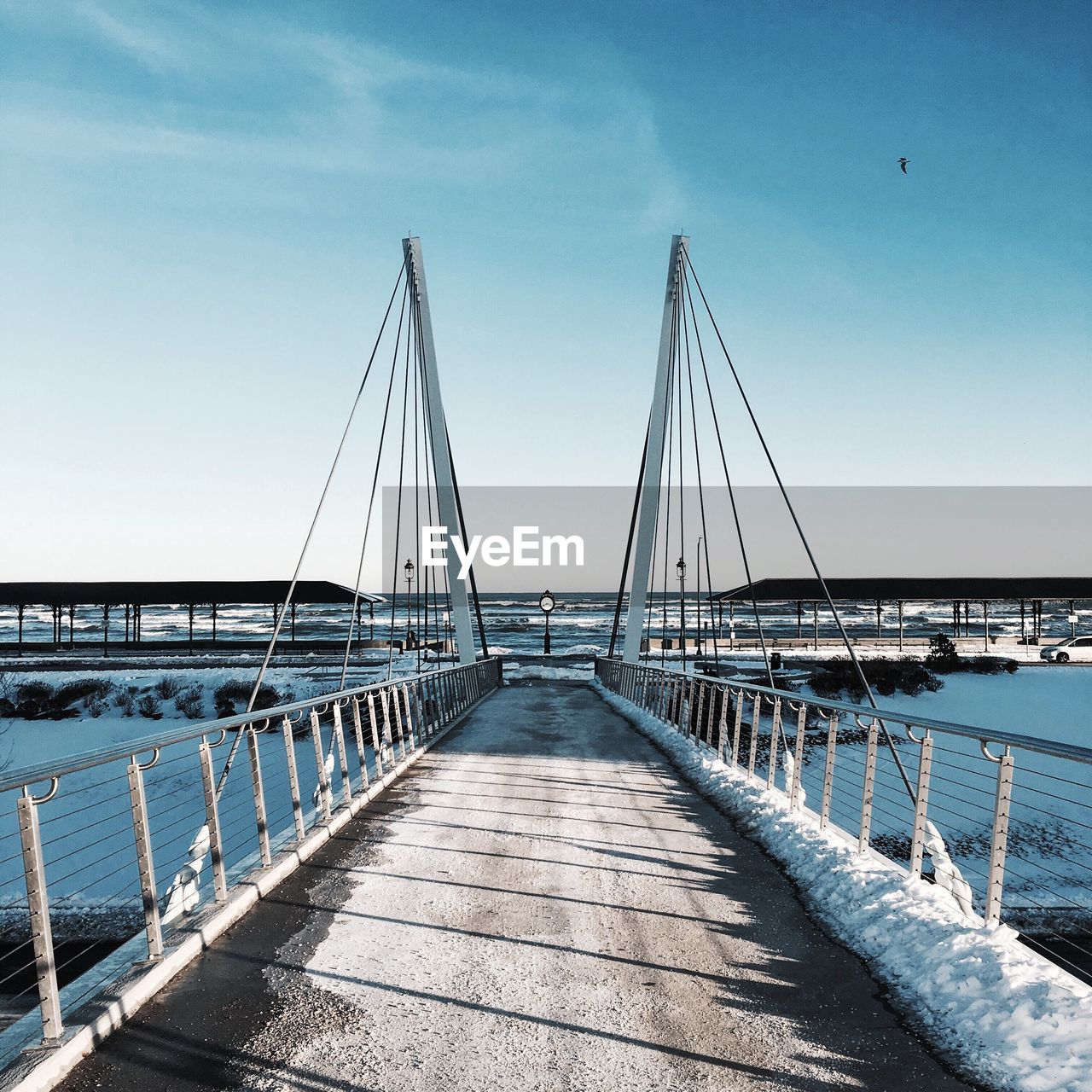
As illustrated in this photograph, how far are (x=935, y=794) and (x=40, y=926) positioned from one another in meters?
18.9

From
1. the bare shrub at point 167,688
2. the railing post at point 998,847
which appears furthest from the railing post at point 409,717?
the bare shrub at point 167,688

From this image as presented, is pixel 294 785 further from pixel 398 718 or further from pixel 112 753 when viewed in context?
pixel 398 718

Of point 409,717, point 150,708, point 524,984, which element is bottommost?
point 150,708

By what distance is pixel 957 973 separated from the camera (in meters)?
3.59

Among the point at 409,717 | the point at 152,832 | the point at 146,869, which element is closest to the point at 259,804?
the point at 146,869

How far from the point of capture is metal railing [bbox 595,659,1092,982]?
4348 millimetres

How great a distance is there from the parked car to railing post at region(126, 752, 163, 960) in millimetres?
41272

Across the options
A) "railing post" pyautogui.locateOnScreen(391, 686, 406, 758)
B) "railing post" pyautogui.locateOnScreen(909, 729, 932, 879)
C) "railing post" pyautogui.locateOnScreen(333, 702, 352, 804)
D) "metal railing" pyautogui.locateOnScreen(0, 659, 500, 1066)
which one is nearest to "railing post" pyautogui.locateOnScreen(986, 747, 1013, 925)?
"railing post" pyautogui.locateOnScreen(909, 729, 932, 879)

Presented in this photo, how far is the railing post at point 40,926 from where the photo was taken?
2914mm

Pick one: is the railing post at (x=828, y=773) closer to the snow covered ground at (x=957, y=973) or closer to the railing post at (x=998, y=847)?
the snow covered ground at (x=957, y=973)

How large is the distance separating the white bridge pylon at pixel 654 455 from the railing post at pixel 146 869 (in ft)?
57.8

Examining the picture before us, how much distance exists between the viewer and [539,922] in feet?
14.5

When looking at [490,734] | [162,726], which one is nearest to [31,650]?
[162,726]

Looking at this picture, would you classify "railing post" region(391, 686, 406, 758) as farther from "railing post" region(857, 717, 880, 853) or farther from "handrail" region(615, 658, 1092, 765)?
"railing post" region(857, 717, 880, 853)
